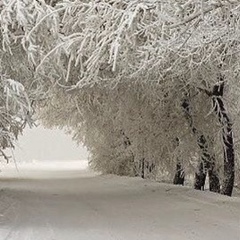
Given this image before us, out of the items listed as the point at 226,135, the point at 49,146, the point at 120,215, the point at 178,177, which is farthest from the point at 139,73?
the point at 49,146

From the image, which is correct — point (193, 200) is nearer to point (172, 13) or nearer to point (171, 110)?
point (171, 110)

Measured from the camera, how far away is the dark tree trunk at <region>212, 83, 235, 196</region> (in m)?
17.9

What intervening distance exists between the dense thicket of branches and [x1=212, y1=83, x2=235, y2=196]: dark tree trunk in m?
0.03

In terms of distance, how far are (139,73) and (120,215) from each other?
3619 millimetres

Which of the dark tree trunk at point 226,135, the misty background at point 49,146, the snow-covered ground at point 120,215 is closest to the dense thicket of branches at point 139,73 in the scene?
the dark tree trunk at point 226,135

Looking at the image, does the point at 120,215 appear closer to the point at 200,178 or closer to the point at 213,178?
the point at 213,178

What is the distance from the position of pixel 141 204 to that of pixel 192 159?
468cm

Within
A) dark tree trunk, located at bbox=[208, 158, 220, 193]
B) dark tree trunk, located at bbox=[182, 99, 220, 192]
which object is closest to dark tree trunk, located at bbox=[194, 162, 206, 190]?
dark tree trunk, located at bbox=[182, 99, 220, 192]

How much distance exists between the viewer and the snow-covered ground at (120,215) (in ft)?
35.1

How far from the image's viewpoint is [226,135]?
59.1 ft

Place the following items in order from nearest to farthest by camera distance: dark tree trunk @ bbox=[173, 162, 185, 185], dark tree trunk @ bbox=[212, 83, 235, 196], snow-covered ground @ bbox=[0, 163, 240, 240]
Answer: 1. snow-covered ground @ bbox=[0, 163, 240, 240]
2. dark tree trunk @ bbox=[212, 83, 235, 196]
3. dark tree trunk @ bbox=[173, 162, 185, 185]

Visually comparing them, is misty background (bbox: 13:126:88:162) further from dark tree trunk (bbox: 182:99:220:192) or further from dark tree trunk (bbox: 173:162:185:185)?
dark tree trunk (bbox: 182:99:220:192)

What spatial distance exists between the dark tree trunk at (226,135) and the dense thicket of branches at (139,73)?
0.03 meters

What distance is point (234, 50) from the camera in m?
9.97
